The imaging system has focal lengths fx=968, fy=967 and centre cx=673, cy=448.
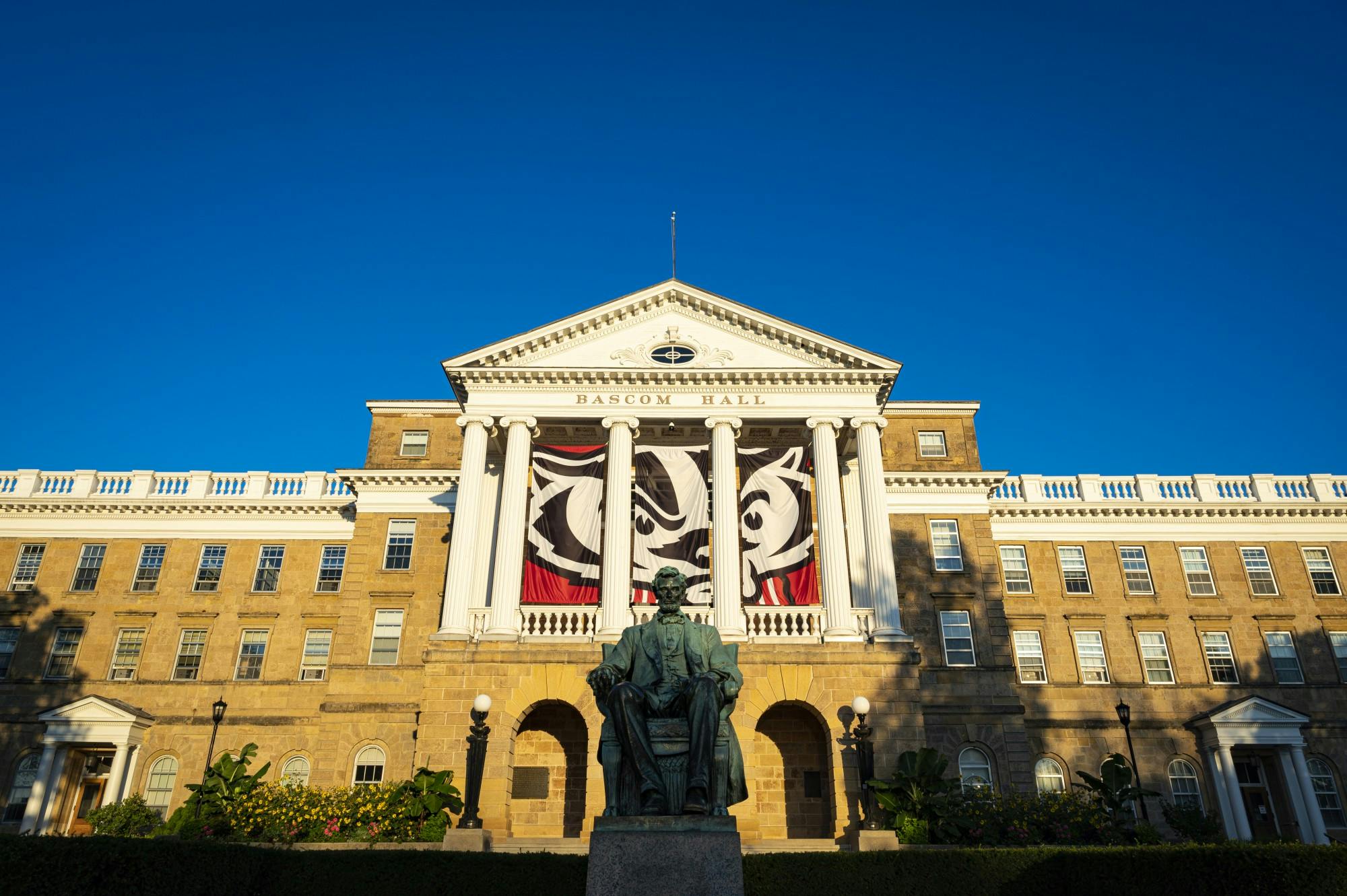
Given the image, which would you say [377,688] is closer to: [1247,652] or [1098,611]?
[1098,611]

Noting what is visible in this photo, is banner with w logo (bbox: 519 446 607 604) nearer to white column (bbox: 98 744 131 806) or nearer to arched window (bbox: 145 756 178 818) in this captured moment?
arched window (bbox: 145 756 178 818)

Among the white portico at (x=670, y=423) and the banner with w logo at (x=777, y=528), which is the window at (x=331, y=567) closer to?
the white portico at (x=670, y=423)

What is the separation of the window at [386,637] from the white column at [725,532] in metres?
12.9

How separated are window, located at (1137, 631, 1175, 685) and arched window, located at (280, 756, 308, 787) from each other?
31191 millimetres

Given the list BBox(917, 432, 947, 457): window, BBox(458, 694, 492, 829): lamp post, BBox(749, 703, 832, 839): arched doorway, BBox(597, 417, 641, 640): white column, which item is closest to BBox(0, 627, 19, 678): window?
BBox(458, 694, 492, 829): lamp post

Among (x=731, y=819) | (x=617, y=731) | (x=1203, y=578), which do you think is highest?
(x=1203, y=578)

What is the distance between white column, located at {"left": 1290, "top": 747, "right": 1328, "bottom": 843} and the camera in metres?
32.8

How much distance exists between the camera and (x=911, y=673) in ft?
89.4

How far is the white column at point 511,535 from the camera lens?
28.1m

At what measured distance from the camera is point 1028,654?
121ft

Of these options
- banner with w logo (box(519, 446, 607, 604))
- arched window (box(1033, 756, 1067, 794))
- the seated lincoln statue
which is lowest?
the seated lincoln statue

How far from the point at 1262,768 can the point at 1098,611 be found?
7634mm

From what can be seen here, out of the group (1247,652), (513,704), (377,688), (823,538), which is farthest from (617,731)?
→ (1247,652)

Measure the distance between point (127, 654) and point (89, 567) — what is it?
4.26 meters
